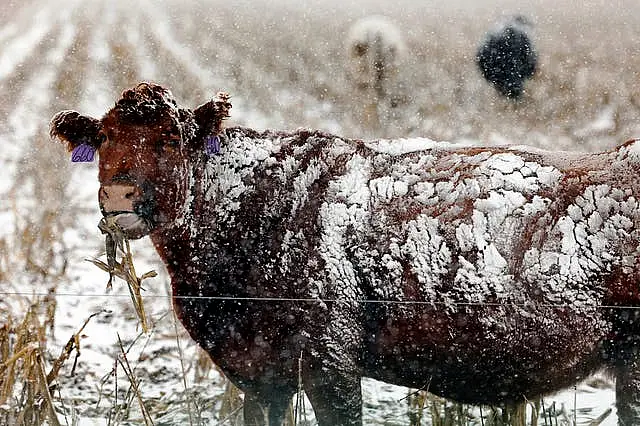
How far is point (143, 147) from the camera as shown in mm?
3252

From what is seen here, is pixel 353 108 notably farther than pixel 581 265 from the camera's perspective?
Yes

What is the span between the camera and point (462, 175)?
11.3 ft

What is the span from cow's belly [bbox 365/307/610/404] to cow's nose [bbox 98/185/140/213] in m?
1.11

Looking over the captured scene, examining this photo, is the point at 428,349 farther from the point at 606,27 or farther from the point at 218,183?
the point at 606,27

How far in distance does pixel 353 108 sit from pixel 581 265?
45.8 inches

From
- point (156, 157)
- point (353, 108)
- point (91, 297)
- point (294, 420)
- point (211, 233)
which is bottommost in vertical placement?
point (294, 420)

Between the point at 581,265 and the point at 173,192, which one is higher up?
the point at 173,192

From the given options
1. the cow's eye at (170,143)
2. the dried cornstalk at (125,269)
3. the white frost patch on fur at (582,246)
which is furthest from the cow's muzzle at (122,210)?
the white frost patch on fur at (582,246)

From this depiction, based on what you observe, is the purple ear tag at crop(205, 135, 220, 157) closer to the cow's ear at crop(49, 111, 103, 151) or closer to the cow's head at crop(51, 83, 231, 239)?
the cow's head at crop(51, 83, 231, 239)

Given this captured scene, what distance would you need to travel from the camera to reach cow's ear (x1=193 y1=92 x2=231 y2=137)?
3.39 metres

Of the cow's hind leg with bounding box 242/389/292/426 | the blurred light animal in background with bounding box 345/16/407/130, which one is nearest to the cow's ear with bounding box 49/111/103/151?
the blurred light animal in background with bounding box 345/16/407/130

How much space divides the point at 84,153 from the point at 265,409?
51.6 inches

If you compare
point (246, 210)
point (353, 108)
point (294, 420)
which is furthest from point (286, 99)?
point (294, 420)

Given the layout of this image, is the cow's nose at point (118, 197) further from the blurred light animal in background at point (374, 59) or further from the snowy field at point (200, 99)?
the blurred light animal in background at point (374, 59)
